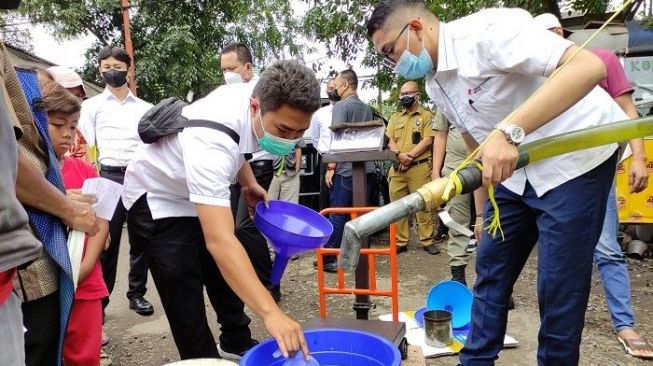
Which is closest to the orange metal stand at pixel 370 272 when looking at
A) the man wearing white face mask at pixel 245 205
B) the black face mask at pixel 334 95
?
the man wearing white face mask at pixel 245 205

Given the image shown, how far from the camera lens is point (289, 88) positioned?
1846mm

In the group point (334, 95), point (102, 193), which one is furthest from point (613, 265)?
point (334, 95)

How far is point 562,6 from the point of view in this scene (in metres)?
7.59

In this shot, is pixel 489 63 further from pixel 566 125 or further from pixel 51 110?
pixel 51 110

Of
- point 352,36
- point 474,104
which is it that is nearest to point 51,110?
point 474,104

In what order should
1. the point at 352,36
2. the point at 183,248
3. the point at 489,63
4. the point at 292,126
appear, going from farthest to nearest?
the point at 352,36 → the point at 183,248 → the point at 292,126 → the point at 489,63

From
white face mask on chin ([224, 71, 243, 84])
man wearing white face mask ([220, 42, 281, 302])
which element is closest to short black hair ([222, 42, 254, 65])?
man wearing white face mask ([220, 42, 281, 302])

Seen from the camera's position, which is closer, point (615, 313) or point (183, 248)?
point (183, 248)

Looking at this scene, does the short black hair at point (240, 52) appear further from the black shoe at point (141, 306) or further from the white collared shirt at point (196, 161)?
the white collared shirt at point (196, 161)

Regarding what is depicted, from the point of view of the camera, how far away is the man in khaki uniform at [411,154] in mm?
5344

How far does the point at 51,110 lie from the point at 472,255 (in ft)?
14.6

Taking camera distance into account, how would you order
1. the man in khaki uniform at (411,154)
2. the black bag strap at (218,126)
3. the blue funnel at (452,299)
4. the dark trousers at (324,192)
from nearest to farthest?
the black bag strap at (218,126) < the blue funnel at (452,299) < the man in khaki uniform at (411,154) < the dark trousers at (324,192)

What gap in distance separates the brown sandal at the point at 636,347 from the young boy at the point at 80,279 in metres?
2.67

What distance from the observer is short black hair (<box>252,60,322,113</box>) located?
185cm
